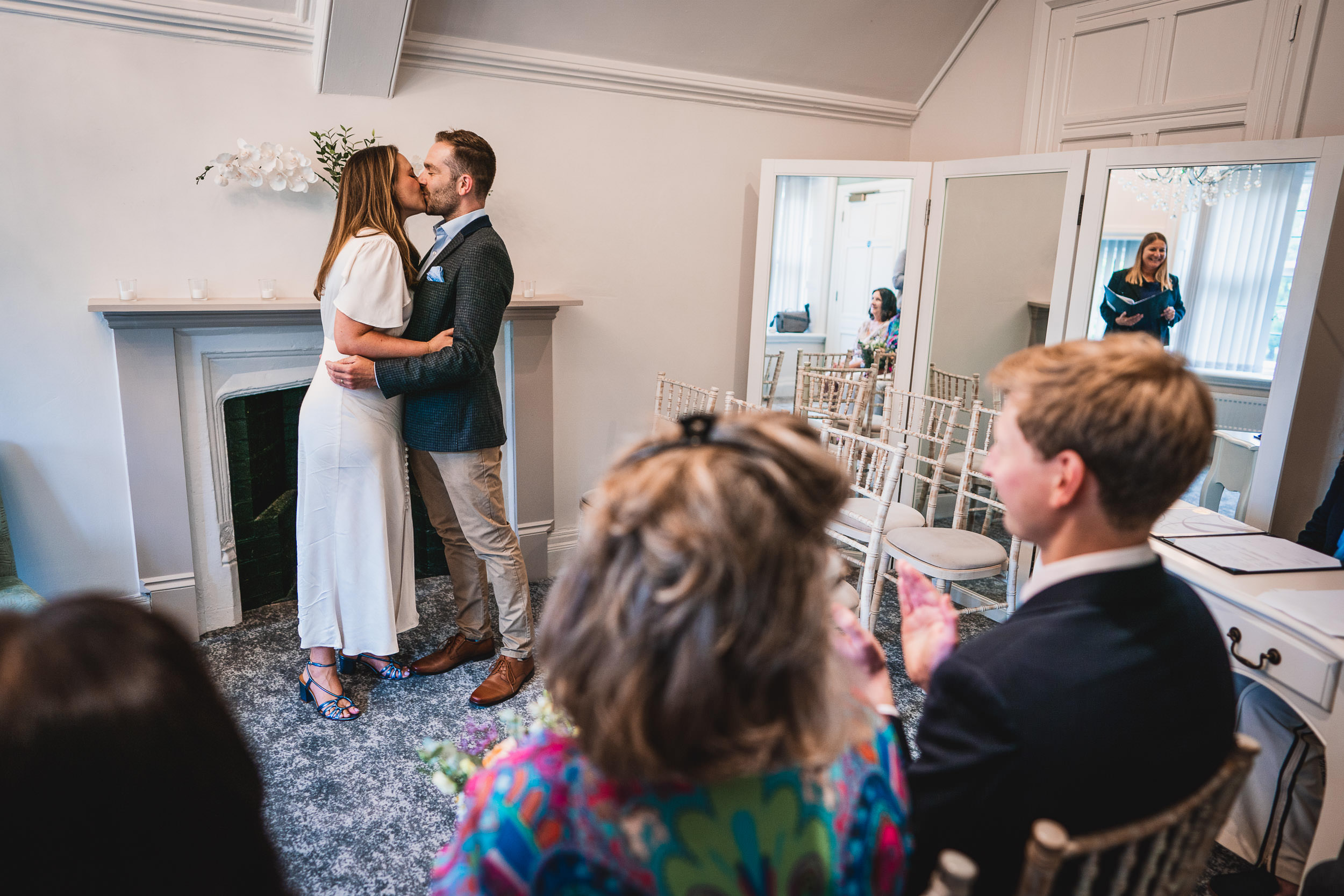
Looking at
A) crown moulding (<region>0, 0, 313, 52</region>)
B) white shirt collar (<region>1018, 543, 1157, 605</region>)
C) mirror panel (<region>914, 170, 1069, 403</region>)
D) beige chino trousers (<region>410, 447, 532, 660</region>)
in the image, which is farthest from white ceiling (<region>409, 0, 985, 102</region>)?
white shirt collar (<region>1018, 543, 1157, 605</region>)

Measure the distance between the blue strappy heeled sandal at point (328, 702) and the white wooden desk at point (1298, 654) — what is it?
86.2 inches

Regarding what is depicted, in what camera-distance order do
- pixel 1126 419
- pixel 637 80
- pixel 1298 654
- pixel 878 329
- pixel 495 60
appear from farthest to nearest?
1. pixel 878 329
2. pixel 637 80
3. pixel 495 60
4. pixel 1298 654
5. pixel 1126 419

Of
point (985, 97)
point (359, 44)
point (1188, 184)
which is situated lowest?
point (1188, 184)

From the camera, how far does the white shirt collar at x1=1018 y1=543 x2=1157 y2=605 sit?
0.94 meters

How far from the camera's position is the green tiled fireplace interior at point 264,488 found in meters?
2.81

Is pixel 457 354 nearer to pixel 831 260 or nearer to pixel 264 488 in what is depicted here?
pixel 264 488

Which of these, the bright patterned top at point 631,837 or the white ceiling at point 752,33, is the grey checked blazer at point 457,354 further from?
the bright patterned top at point 631,837

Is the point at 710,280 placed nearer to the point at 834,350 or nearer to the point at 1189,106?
the point at 834,350

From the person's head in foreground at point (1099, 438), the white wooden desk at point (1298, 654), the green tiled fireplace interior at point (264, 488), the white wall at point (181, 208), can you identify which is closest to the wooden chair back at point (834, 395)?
the white wall at point (181, 208)

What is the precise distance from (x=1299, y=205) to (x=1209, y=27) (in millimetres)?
854

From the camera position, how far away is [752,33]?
10.5 ft

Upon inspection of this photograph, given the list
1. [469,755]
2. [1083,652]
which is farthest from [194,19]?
[1083,652]

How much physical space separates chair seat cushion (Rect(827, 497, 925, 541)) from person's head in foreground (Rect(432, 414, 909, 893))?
2.04m

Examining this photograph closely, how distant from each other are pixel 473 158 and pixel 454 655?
1.55 meters
